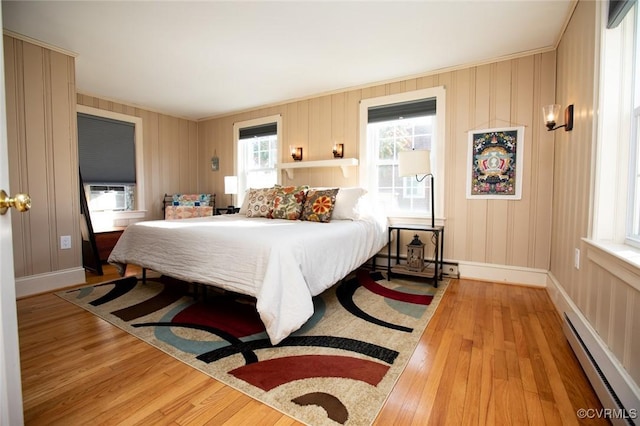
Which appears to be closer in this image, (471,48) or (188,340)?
(188,340)

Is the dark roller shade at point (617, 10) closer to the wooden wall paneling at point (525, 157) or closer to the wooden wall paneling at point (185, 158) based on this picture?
the wooden wall paneling at point (525, 157)

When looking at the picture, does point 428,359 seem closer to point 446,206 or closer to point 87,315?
point 446,206

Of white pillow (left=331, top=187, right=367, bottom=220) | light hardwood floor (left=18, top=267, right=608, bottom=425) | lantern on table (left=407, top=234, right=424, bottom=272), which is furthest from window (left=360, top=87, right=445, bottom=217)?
light hardwood floor (left=18, top=267, right=608, bottom=425)

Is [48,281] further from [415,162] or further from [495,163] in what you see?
[495,163]

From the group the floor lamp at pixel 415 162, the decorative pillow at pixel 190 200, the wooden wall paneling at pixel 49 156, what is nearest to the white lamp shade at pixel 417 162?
the floor lamp at pixel 415 162

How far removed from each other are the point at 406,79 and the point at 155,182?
4164 millimetres

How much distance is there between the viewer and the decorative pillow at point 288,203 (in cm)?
329

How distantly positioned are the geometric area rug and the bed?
232 mm

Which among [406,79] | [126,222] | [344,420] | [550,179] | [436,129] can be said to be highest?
[406,79]

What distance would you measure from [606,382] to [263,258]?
1755mm

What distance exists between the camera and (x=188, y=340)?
6.43ft

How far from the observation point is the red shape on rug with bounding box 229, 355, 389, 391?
1.55 meters

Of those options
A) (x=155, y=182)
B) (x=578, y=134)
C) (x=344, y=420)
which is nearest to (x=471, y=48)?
(x=578, y=134)

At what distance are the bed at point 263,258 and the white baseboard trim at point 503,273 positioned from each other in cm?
130
